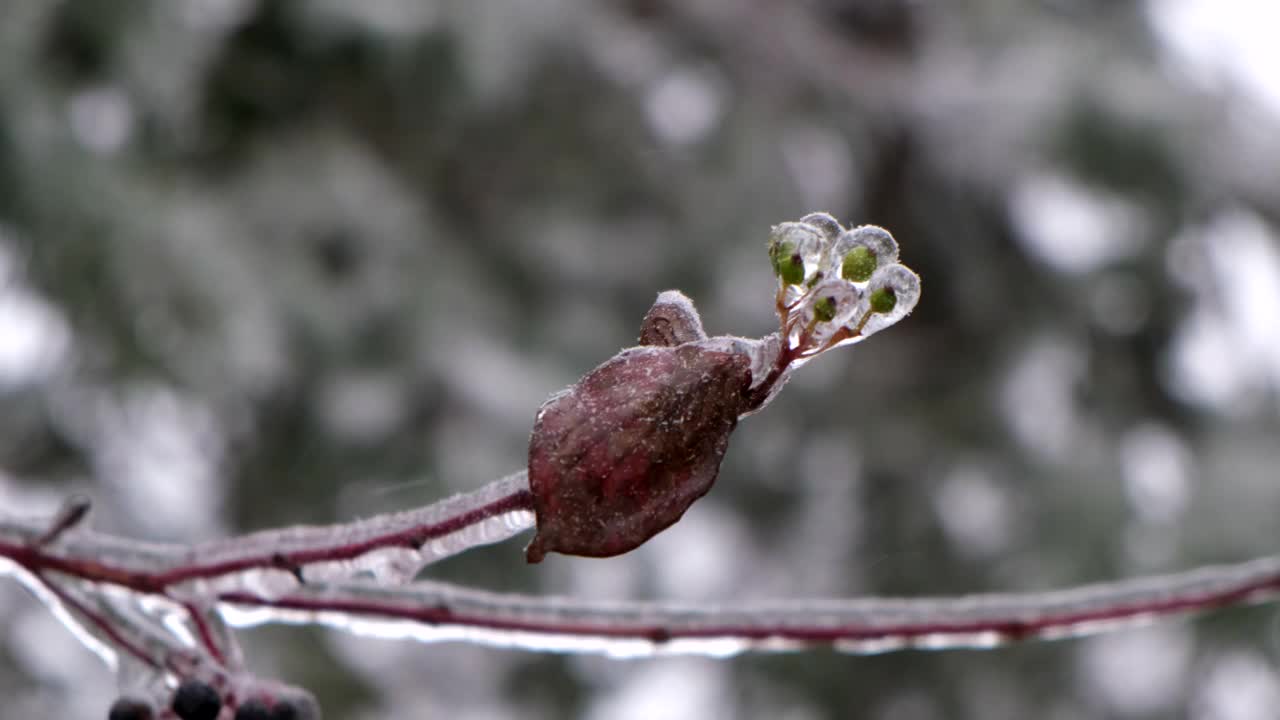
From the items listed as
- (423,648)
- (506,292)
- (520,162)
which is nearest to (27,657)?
(423,648)

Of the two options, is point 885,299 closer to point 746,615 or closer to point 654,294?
point 746,615

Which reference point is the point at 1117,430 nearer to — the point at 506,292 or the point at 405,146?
the point at 506,292

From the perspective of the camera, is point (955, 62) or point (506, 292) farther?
point (955, 62)

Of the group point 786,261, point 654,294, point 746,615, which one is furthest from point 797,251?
point 654,294

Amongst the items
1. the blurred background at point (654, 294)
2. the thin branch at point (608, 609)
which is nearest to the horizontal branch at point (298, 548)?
the thin branch at point (608, 609)

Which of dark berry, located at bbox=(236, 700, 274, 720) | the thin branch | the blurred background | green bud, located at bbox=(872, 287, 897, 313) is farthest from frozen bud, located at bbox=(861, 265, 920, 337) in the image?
the blurred background

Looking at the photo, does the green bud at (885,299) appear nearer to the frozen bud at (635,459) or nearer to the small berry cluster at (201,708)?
the frozen bud at (635,459)
